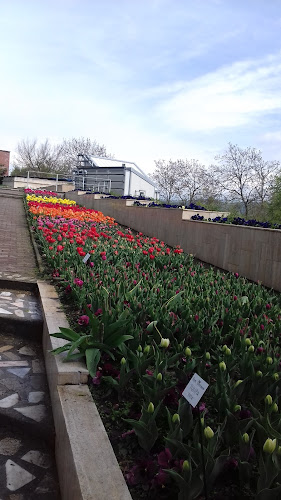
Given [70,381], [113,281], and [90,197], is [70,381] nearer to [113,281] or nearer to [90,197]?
[113,281]

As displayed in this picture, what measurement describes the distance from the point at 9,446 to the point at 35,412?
26 centimetres

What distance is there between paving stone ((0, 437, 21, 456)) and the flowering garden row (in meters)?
0.57

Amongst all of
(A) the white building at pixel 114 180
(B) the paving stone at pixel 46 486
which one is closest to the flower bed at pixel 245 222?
(B) the paving stone at pixel 46 486

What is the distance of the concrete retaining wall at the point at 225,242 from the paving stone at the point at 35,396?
11.8 ft

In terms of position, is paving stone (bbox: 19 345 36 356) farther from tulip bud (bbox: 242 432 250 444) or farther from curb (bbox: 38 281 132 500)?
tulip bud (bbox: 242 432 250 444)

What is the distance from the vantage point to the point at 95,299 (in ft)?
11.6

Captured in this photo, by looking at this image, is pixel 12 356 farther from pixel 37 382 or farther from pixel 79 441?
pixel 79 441

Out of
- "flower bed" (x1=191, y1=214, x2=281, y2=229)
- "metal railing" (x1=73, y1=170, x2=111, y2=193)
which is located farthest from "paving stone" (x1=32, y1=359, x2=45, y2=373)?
"metal railing" (x1=73, y1=170, x2=111, y2=193)

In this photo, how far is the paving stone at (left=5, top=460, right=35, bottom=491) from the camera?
2228 millimetres

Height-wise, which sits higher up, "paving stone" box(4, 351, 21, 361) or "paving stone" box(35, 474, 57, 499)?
"paving stone" box(4, 351, 21, 361)

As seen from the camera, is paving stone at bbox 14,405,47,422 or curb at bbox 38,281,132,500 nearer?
curb at bbox 38,281,132,500

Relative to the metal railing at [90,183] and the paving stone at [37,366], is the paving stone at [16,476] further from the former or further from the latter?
the metal railing at [90,183]

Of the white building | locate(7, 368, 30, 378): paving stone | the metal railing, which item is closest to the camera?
locate(7, 368, 30, 378): paving stone

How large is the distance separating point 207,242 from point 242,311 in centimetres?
407
